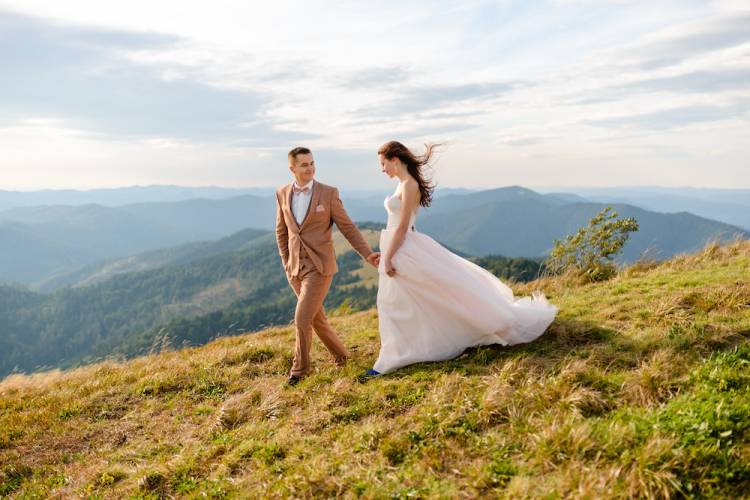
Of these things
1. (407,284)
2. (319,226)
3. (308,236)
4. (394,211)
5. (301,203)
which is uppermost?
(301,203)

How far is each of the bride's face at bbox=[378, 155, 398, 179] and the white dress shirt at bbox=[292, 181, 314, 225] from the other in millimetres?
1097

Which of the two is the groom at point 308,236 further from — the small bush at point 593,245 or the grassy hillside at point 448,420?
the small bush at point 593,245

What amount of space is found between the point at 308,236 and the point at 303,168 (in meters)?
0.97

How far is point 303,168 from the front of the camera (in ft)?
22.5

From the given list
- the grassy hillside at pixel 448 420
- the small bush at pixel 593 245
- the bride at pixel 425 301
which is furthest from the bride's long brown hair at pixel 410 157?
the small bush at pixel 593 245

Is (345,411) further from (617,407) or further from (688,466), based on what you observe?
(688,466)

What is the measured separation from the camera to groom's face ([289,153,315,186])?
6.86m

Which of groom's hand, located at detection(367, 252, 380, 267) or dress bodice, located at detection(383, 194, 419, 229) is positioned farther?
groom's hand, located at detection(367, 252, 380, 267)

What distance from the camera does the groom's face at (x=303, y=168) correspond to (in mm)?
6859

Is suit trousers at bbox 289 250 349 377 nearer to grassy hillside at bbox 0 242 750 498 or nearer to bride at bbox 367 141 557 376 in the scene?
grassy hillside at bbox 0 242 750 498

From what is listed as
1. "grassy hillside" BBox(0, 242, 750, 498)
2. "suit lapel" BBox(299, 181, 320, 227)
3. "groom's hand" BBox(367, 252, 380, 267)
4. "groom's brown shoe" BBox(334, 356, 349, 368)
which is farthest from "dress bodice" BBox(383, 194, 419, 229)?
"groom's brown shoe" BBox(334, 356, 349, 368)

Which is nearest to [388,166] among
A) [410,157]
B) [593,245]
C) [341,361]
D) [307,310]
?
[410,157]

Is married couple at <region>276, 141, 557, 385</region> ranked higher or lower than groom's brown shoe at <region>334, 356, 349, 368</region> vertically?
higher

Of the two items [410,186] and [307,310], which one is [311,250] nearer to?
[307,310]
